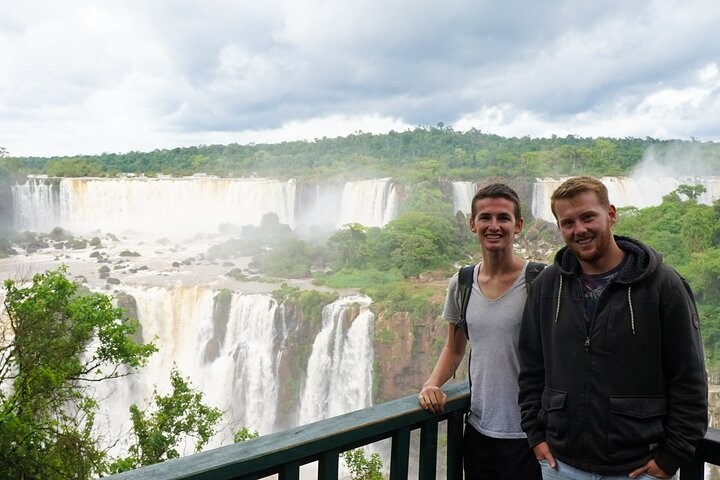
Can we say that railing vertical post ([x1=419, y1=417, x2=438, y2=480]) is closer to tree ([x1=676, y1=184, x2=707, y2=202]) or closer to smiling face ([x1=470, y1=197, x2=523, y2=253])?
smiling face ([x1=470, y1=197, x2=523, y2=253])

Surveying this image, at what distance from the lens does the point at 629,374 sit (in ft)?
4.22

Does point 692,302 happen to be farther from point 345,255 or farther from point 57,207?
point 57,207

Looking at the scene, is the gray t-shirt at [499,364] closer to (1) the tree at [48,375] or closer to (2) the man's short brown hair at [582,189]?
(2) the man's short brown hair at [582,189]

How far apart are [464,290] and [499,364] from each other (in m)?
0.24

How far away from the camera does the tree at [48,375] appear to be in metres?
6.99

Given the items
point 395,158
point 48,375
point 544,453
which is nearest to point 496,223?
point 544,453

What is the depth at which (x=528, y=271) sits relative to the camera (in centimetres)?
166

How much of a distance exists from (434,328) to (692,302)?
16.3m

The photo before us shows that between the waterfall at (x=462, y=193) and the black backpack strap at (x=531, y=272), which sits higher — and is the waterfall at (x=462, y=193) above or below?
below

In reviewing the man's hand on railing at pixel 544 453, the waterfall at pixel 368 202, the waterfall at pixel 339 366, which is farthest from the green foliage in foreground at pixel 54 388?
the waterfall at pixel 368 202

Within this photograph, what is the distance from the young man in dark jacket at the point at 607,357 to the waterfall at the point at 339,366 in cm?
1610

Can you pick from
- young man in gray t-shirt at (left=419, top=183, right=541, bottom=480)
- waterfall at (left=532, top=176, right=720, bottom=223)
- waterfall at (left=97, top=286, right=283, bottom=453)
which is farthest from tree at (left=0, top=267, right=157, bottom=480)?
waterfall at (left=532, top=176, right=720, bottom=223)

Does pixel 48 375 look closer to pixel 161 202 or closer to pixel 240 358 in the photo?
pixel 240 358

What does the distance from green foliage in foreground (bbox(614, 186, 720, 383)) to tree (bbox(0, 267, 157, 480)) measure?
14.9 meters
